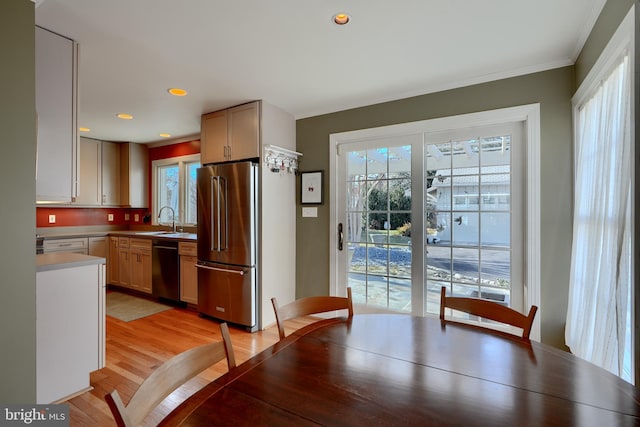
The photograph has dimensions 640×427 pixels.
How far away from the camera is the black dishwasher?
3.98 metres

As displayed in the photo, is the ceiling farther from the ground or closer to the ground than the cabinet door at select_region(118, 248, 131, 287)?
farther from the ground

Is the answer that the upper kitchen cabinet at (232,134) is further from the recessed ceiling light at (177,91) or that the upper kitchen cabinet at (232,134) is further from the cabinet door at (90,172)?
the cabinet door at (90,172)

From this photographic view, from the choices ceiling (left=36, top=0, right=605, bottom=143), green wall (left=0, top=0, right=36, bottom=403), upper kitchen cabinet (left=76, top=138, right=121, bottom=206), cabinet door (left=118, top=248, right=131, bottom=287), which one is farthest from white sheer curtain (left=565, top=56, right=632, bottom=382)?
upper kitchen cabinet (left=76, top=138, right=121, bottom=206)

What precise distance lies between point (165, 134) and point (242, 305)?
117 inches

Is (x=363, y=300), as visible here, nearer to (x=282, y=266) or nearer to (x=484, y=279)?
(x=282, y=266)

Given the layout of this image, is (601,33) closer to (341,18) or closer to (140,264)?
(341,18)

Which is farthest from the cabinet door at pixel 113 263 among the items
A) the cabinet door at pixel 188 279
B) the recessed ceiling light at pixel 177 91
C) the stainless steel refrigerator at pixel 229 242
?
the recessed ceiling light at pixel 177 91

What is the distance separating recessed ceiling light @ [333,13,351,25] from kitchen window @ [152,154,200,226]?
3.45m

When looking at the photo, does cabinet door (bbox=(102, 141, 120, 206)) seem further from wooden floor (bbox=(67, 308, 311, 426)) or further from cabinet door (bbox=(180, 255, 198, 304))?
wooden floor (bbox=(67, 308, 311, 426))

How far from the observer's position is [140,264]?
4391mm

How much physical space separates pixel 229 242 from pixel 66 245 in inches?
111

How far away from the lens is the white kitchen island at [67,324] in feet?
6.12

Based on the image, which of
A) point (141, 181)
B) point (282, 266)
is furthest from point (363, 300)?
point (141, 181)

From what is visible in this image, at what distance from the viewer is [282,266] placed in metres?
3.52
